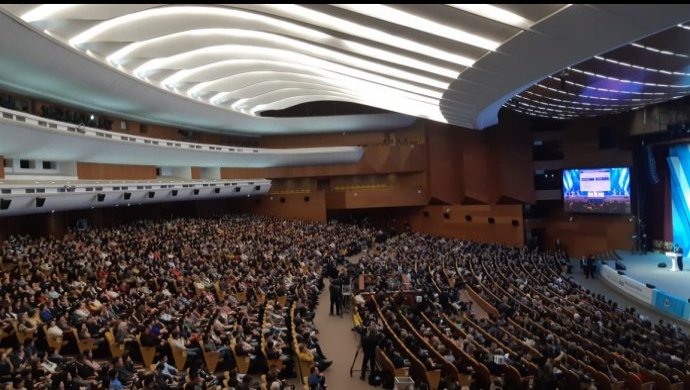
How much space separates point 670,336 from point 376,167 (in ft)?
86.9

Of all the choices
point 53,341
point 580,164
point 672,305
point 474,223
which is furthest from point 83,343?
point 580,164

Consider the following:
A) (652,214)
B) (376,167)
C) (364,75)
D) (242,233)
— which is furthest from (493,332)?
(376,167)

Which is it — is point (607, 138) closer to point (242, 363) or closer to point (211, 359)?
point (242, 363)

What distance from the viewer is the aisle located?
976cm

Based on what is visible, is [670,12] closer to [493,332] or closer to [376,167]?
[493,332]

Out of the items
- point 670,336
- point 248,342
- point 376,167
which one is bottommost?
point 670,336

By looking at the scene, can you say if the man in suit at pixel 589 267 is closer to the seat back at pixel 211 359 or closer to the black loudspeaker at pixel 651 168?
the black loudspeaker at pixel 651 168

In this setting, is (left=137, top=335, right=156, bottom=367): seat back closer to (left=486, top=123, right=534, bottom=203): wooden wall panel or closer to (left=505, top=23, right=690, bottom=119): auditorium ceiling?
(left=505, top=23, right=690, bottom=119): auditorium ceiling

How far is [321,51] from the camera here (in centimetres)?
1616

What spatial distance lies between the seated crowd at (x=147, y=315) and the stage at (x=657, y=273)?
37.6ft

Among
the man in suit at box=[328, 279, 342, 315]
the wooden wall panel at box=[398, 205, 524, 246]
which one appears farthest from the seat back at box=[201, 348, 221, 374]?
the wooden wall panel at box=[398, 205, 524, 246]

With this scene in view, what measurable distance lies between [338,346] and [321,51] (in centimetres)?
848

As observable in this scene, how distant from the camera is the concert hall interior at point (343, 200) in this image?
366 inches

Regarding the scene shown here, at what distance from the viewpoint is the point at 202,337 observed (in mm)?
9820
